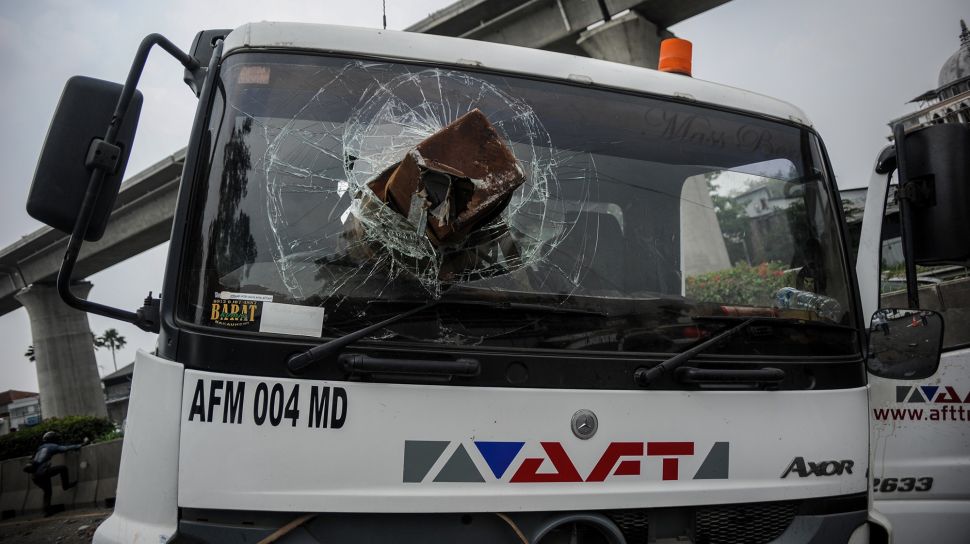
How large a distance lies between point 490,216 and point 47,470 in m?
12.6

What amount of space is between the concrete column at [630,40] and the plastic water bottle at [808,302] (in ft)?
33.1

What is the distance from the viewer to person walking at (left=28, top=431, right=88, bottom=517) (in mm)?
11867

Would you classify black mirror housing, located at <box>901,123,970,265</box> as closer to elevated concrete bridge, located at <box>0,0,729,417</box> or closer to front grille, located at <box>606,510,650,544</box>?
front grille, located at <box>606,510,650,544</box>

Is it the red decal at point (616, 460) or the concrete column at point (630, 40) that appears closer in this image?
the red decal at point (616, 460)

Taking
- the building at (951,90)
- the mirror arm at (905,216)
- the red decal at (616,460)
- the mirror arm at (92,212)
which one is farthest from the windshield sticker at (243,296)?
the building at (951,90)

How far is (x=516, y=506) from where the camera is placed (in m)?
2.13

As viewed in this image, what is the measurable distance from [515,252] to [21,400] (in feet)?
339

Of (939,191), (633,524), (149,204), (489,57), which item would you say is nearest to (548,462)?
(633,524)

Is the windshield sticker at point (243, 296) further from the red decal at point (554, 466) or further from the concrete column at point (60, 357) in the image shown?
the concrete column at point (60, 357)

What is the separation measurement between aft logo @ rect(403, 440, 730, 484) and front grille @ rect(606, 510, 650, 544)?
0.14m

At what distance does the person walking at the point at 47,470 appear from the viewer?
11867 mm

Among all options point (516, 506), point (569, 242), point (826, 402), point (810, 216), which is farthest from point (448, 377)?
point (810, 216)

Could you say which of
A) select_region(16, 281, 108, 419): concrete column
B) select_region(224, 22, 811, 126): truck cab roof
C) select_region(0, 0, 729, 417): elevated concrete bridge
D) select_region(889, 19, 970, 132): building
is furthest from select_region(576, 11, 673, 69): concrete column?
select_region(889, 19, 970, 132): building

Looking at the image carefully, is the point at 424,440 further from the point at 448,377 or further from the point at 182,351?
the point at 182,351
